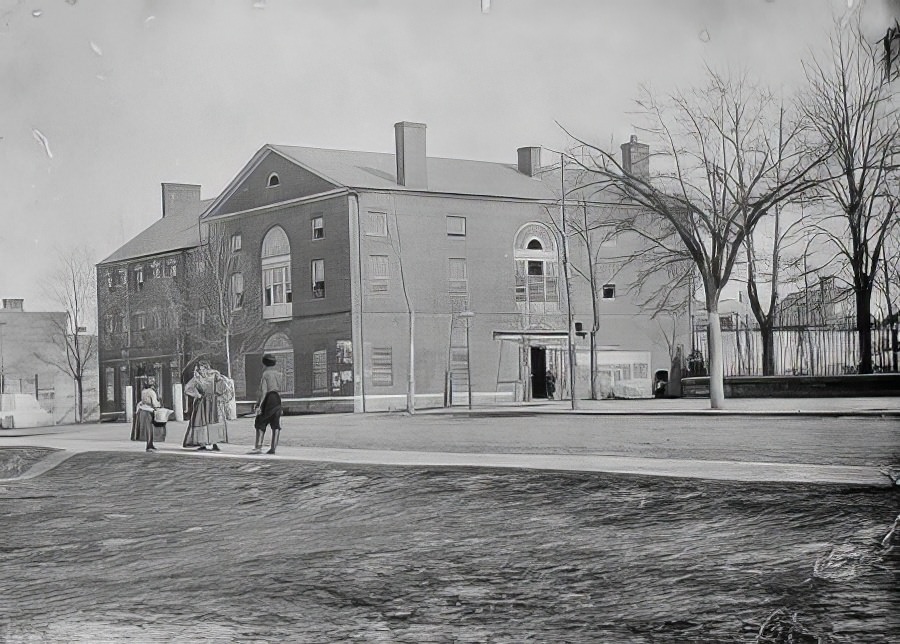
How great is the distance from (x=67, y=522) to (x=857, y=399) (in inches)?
140

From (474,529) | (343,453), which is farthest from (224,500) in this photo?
(474,529)

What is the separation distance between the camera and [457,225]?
177 inches

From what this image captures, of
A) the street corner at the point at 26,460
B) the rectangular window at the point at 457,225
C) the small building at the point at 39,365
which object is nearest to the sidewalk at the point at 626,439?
the street corner at the point at 26,460

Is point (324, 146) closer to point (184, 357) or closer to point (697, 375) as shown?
point (184, 357)

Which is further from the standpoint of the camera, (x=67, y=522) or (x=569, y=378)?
(x=67, y=522)

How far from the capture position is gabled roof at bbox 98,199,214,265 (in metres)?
5.09

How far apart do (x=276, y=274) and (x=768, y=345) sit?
225 centimetres

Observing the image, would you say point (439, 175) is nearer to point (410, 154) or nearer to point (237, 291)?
point (410, 154)

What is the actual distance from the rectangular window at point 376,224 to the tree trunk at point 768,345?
164 cm

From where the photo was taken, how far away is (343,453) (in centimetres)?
468

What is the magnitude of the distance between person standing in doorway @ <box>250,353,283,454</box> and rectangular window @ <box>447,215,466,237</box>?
1.00 metres

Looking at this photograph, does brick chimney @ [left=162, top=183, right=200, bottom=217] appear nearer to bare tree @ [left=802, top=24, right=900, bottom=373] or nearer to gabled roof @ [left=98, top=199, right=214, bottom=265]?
gabled roof @ [left=98, top=199, right=214, bottom=265]

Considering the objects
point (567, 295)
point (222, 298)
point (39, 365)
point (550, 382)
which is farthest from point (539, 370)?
point (39, 365)

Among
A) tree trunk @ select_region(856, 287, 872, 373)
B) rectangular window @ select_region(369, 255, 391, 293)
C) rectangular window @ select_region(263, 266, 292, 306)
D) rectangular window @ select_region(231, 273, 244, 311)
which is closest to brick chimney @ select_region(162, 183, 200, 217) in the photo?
rectangular window @ select_region(231, 273, 244, 311)
